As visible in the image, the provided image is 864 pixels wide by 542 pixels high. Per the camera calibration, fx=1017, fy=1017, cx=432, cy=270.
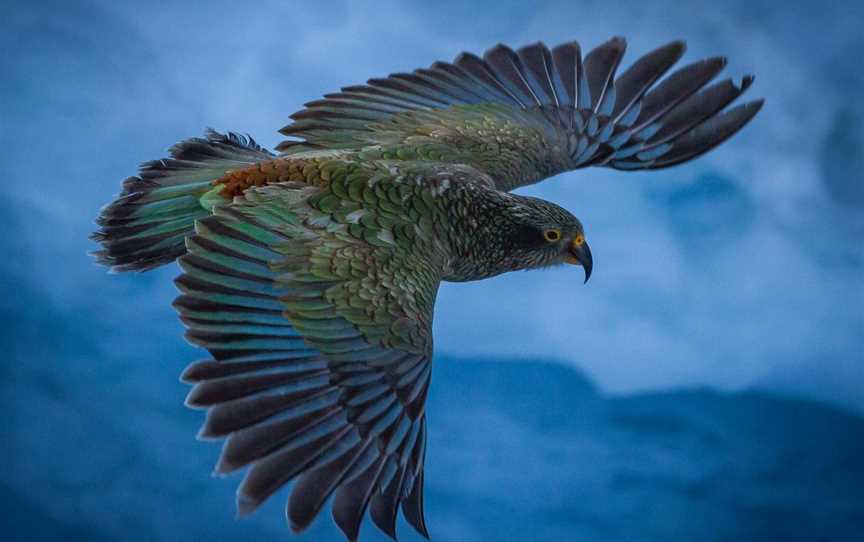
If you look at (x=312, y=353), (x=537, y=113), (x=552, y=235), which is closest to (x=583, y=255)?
(x=552, y=235)

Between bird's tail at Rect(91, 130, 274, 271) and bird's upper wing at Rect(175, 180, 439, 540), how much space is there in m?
0.66

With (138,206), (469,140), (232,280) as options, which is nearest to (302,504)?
(232,280)

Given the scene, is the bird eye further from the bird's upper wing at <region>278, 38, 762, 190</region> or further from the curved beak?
the bird's upper wing at <region>278, 38, 762, 190</region>

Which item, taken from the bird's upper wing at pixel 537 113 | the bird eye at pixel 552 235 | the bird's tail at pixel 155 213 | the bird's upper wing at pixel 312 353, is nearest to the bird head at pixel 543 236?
the bird eye at pixel 552 235

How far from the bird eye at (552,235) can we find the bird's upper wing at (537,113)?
0.62 meters

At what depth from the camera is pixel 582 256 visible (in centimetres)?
570

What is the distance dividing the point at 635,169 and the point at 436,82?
4.53 feet

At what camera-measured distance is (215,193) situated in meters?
5.33

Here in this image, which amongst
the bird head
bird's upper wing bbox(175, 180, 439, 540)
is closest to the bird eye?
the bird head

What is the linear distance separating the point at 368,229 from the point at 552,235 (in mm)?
1140

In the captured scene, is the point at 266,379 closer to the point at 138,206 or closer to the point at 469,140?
the point at 138,206

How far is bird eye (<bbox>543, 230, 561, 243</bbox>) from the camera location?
17.9 feet

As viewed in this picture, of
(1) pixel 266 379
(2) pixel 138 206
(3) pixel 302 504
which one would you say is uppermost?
(2) pixel 138 206

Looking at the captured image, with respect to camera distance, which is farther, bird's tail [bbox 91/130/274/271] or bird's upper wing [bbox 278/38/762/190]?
bird's upper wing [bbox 278/38/762/190]
